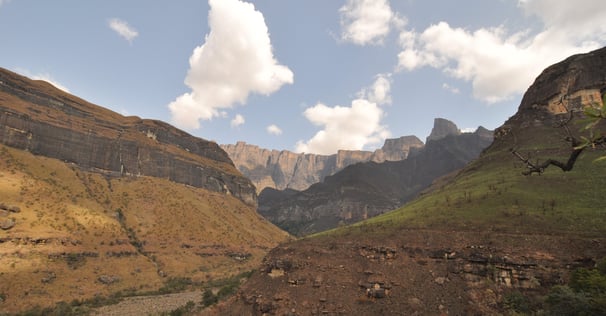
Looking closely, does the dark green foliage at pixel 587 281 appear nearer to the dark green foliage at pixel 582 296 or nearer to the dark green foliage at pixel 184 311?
the dark green foliage at pixel 582 296

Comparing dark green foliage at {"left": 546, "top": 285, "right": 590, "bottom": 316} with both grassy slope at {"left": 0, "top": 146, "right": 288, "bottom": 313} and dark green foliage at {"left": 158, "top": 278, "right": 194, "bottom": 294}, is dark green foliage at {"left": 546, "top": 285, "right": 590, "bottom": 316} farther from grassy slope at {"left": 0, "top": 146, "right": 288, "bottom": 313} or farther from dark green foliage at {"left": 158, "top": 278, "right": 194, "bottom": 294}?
dark green foliage at {"left": 158, "top": 278, "right": 194, "bottom": 294}

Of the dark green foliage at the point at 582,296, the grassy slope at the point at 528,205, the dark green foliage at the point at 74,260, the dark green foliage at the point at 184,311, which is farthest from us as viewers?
the dark green foliage at the point at 74,260

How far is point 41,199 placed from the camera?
2367 inches

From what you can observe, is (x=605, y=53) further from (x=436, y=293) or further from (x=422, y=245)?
(x=436, y=293)

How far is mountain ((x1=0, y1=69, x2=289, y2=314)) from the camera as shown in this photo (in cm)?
4897

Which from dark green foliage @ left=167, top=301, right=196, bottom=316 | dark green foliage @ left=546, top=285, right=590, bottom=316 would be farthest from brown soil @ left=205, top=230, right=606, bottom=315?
dark green foliage @ left=167, top=301, right=196, bottom=316

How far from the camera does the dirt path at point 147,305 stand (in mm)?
40281

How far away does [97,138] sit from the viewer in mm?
93938

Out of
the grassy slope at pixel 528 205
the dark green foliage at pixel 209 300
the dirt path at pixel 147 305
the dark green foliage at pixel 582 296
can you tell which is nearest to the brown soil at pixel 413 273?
the grassy slope at pixel 528 205

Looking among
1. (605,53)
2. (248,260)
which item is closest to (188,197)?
(248,260)

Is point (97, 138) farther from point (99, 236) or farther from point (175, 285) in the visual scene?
point (175, 285)

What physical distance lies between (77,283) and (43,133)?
50.0 m

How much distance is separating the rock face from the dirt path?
5308 cm

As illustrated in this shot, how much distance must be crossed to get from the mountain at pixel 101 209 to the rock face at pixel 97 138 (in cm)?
32
